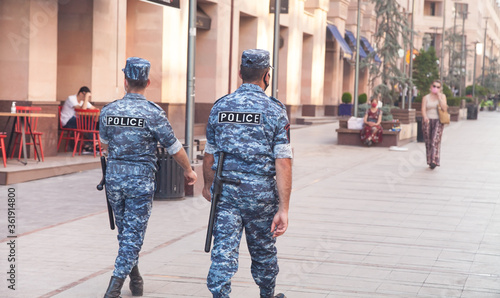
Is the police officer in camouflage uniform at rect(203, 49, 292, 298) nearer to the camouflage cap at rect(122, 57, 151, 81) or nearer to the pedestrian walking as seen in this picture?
the camouflage cap at rect(122, 57, 151, 81)

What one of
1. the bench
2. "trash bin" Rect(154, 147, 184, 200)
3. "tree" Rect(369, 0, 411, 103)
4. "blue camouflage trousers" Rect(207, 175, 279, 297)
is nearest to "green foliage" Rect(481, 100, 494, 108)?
"tree" Rect(369, 0, 411, 103)

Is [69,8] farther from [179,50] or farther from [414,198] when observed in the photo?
[414,198]

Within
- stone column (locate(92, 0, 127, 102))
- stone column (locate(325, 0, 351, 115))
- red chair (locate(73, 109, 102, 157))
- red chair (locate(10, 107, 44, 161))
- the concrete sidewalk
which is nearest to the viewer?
the concrete sidewalk

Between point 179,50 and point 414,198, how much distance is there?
11.4 meters

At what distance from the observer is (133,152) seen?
6.16 m

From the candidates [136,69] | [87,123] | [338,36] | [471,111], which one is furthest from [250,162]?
[471,111]

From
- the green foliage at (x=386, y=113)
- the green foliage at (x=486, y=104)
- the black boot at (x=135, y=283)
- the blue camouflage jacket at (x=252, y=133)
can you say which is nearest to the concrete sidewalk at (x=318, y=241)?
the black boot at (x=135, y=283)

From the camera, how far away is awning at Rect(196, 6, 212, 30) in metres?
24.5

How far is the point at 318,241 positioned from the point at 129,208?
335 cm

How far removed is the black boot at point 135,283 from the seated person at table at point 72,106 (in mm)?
10190

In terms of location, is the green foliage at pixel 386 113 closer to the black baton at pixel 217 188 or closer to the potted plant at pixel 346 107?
the potted plant at pixel 346 107

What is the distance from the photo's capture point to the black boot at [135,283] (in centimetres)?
635

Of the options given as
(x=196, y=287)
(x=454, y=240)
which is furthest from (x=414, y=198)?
(x=196, y=287)

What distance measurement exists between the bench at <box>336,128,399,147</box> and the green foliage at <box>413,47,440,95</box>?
24.3 meters
